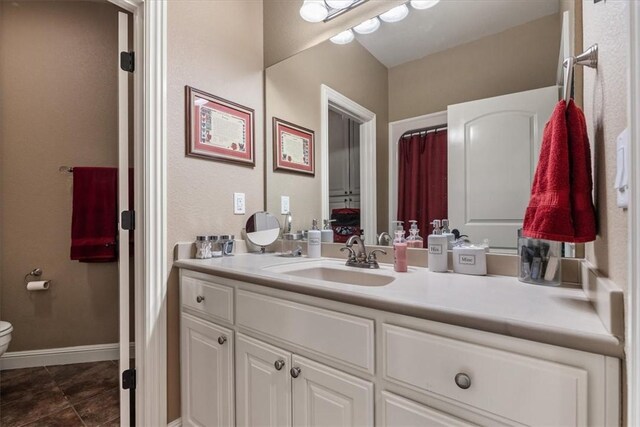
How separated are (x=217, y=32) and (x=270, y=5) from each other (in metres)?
0.46

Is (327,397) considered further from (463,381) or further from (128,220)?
(128,220)

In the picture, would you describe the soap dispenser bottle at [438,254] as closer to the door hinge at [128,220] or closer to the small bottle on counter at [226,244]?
the small bottle on counter at [226,244]

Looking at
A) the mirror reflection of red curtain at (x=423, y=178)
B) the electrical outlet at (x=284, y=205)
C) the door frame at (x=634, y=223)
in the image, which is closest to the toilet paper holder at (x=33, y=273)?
the electrical outlet at (x=284, y=205)

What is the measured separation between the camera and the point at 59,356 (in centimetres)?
220

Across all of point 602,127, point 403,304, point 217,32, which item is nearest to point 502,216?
point 602,127

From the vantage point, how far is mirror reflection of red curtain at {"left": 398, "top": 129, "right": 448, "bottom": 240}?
128 cm

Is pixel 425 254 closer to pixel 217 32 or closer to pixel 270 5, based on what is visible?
pixel 217 32

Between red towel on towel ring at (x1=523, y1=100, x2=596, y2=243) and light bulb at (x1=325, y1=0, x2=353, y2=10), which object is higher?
light bulb at (x1=325, y1=0, x2=353, y2=10)

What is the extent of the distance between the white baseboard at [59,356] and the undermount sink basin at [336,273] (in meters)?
1.67

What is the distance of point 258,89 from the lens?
189 centimetres

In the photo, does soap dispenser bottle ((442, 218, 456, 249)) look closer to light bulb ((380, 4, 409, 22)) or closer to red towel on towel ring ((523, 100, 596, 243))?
red towel on towel ring ((523, 100, 596, 243))

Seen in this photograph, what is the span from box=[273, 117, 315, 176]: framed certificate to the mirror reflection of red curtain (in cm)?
62

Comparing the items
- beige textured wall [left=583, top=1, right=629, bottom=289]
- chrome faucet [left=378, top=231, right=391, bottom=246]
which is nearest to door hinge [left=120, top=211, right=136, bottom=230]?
chrome faucet [left=378, top=231, right=391, bottom=246]

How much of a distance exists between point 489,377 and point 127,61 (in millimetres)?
1785
